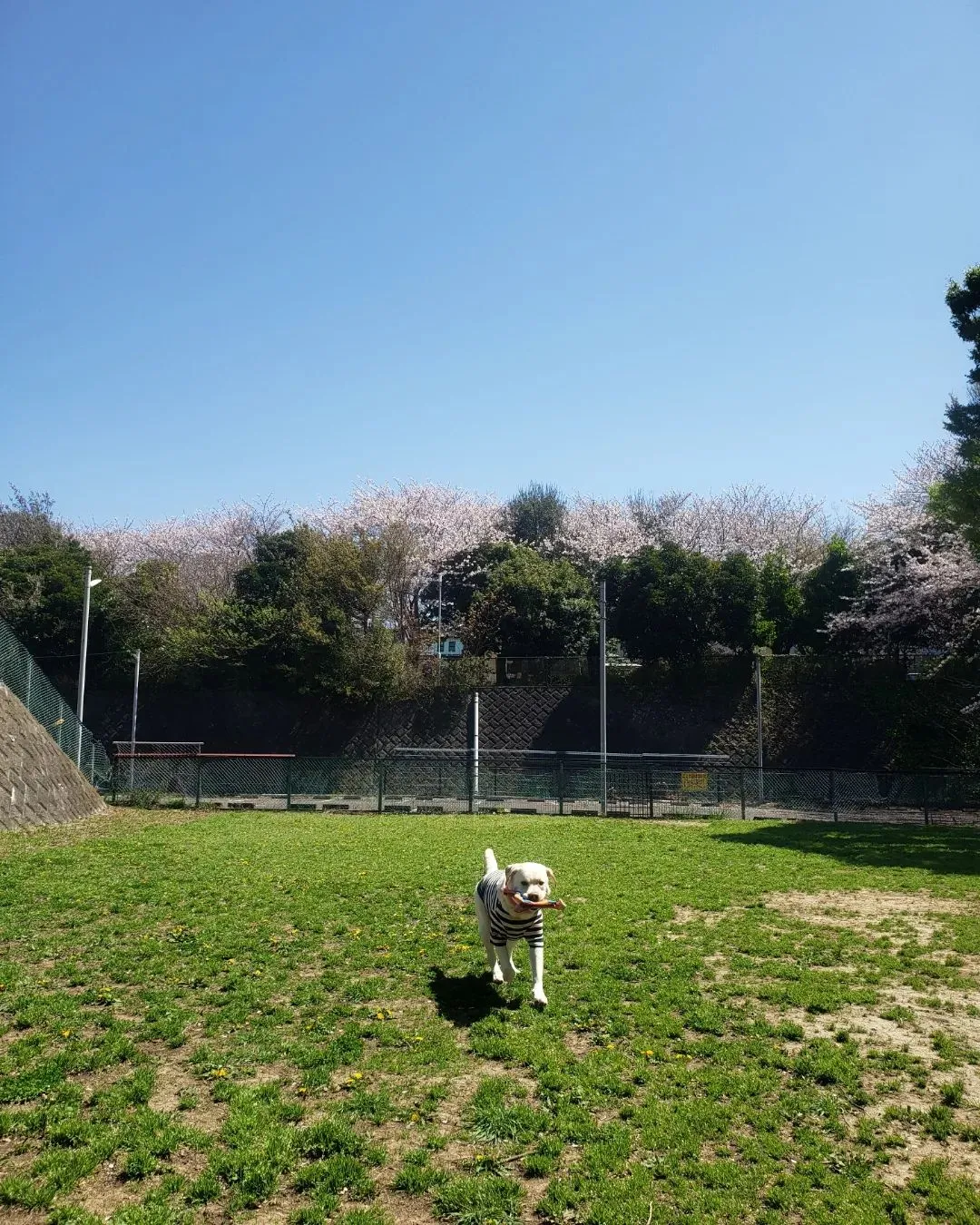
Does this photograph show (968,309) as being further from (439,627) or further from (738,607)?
(439,627)

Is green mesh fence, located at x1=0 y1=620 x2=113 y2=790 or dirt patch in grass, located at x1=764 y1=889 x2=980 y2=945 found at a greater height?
green mesh fence, located at x1=0 y1=620 x2=113 y2=790

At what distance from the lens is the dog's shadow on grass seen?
6340 mm

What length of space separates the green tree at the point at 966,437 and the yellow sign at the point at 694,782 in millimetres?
7975

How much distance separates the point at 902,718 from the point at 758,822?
12592 millimetres

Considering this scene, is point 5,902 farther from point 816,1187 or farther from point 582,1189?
point 816,1187

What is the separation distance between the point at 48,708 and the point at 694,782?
15.8m

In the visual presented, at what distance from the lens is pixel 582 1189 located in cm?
404

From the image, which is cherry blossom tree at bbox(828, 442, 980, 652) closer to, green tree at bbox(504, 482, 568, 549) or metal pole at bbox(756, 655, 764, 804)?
metal pole at bbox(756, 655, 764, 804)

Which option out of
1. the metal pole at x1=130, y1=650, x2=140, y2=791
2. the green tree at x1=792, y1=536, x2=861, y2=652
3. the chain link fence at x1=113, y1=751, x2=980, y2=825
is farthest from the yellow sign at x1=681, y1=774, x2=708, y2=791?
the metal pole at x1=130, y1=650, x2=140, y2=791

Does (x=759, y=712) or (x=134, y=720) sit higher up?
(x=759, y=712)

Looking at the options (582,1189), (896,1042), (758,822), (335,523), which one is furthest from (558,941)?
(335,523)

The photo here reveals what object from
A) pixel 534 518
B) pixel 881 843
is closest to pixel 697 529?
pixel 534 518

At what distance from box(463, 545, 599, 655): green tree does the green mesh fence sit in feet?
56.1

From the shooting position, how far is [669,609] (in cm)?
3438
